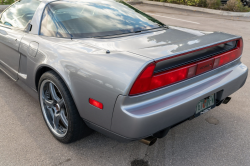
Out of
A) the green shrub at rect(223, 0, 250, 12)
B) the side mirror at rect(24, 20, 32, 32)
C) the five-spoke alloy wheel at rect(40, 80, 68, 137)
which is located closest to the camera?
the five-spoke alloy wheel at rect(40, 80, 68, 137)

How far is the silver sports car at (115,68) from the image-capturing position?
1791mm

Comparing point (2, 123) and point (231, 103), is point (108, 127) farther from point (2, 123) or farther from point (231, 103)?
point (231, 103)

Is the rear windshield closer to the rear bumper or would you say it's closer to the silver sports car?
the silver sports car

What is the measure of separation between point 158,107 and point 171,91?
197 millimetres

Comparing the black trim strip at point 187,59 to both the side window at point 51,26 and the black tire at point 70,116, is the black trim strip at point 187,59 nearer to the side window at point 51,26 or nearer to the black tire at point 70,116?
the black tire at point 70,116

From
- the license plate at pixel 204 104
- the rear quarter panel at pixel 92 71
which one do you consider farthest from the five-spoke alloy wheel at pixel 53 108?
the license plate at pixel 204 104

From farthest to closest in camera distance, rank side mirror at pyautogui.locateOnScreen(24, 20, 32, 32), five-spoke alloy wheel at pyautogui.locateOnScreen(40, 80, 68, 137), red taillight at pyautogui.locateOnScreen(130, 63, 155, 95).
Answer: side mirror at pyautogui.locateOnScreen(24, 20, 32, 32) → five-spoke alloy wheel at pyautogui.locateOnScreen(40, 80, 68, 137) → red taillight at pyautogui.locateOnScreen(130, 63, 155, 95)

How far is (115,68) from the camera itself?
1.82 meters

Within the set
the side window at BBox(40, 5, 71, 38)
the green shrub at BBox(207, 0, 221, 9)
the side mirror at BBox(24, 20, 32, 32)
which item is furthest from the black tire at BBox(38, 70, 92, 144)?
the green shrub at BBox(207, 0, 221, 9)

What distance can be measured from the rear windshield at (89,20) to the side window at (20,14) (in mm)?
364

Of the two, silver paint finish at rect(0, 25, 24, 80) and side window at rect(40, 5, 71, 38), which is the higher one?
side window at rect(40, 5, 71, 38)

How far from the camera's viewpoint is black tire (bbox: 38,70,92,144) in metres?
2.13

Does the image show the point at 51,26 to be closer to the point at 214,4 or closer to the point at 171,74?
the point at 171,74

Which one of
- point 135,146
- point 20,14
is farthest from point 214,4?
point 135,146
